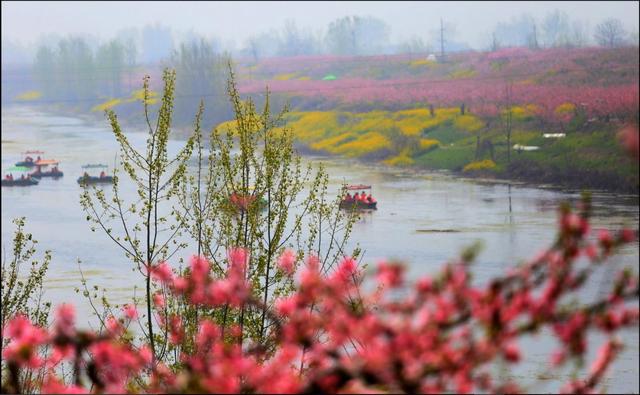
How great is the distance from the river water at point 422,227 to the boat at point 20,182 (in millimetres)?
377

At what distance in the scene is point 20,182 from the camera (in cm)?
4647

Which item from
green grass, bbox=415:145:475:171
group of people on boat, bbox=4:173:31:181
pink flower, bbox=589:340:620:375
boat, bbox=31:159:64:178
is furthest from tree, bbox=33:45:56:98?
pink flower, bbox=589:340:620:375

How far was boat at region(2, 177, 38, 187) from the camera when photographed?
4584cm

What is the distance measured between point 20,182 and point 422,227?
1986 centimetres

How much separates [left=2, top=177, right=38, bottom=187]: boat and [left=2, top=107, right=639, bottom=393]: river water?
0.38 metres

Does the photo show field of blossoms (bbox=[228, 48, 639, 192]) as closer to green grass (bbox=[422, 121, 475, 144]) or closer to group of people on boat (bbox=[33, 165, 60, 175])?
green grass (bbox=[422, 121, 475, 144])

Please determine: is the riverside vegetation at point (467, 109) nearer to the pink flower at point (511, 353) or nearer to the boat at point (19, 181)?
the boat at point (19, 181)

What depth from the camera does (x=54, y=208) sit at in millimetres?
38062

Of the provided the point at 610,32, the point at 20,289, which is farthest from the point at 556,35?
the point at 20,289

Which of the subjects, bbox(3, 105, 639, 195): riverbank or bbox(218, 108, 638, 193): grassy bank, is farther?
bbox(218, 108, 638, 193): grassy bank

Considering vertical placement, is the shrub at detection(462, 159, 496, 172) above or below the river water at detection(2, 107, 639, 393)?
below

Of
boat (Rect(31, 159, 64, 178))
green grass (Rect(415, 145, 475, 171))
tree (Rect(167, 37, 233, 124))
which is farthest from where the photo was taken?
tree (Rect(167, 37, 233, 124))

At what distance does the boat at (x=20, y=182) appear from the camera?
4584 cm

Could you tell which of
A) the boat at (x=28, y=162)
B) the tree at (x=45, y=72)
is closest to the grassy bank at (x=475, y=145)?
the boat at (x=28, y=162)
